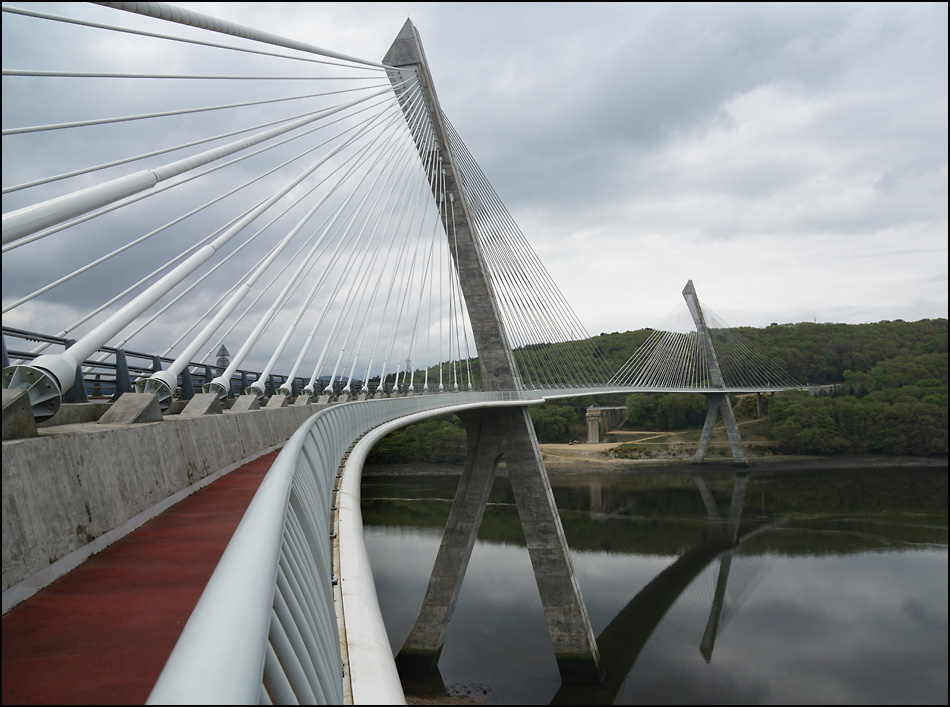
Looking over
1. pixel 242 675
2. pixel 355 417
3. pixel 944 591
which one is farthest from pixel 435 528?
pixel 242 675

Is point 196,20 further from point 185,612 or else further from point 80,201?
point 185,612

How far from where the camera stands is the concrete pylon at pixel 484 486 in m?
15.1

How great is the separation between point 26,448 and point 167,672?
276 cm

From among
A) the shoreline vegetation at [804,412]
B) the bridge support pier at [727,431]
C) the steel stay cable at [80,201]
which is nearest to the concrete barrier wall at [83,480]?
the steel stay cable at [80,201]

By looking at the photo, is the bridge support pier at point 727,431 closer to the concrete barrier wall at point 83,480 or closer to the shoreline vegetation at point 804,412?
the shoreline vegetation at point 804,412

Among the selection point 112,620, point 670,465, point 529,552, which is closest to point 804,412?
point 670,465

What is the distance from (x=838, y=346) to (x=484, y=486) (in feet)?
204

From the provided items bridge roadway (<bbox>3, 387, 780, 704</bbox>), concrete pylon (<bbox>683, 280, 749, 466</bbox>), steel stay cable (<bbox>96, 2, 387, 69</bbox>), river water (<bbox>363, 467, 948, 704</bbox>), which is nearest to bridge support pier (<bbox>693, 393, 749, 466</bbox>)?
concrete pylon (<bbox>683, 280, 749, 466</bbox>)

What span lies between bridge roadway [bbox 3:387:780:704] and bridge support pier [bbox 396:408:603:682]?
1194cm

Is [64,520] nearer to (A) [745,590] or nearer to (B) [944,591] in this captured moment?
(A) [745,590]

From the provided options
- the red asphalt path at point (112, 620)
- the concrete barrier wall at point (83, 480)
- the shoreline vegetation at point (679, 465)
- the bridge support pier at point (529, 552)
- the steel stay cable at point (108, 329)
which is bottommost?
the shoreline vegetation at point (679, 465)

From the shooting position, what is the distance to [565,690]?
1411 centimetres

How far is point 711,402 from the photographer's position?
2015 inches

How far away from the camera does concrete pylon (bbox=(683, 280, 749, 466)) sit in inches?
1898
